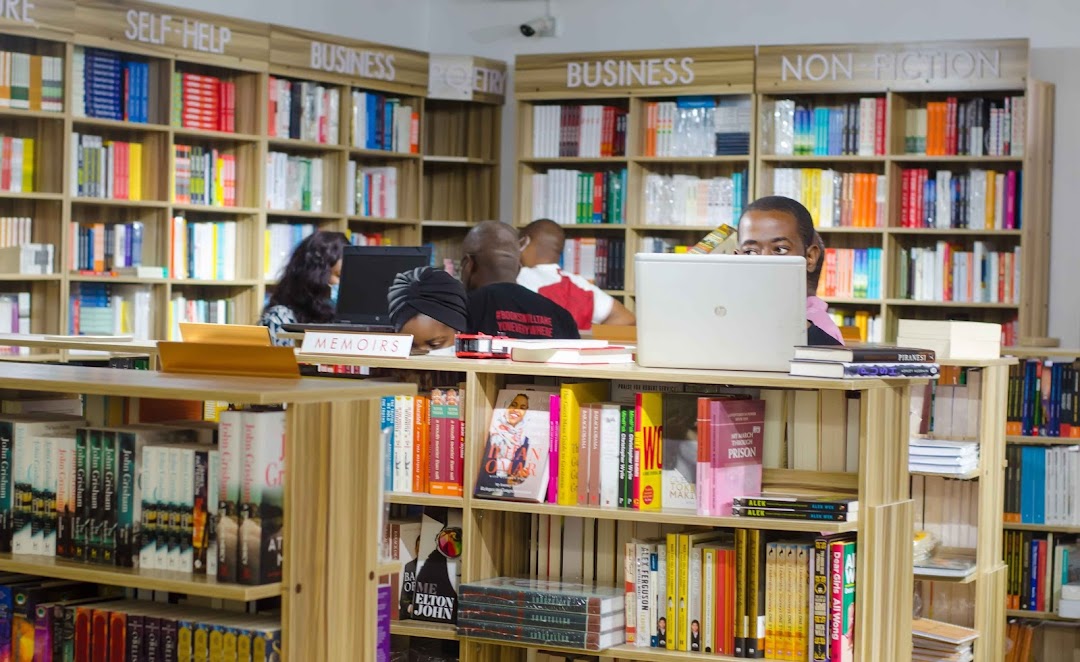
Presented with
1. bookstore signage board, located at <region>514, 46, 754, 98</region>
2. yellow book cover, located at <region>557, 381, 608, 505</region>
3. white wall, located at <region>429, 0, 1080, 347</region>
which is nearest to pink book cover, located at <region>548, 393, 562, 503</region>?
yellow book cover, located at <region>557, 381, 608, 505</region>

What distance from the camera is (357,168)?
8.04 m

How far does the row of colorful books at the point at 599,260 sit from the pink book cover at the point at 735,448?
4.27 m

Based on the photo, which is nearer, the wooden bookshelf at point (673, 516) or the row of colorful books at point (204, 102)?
the wooden bookshelf at point (673, 516)

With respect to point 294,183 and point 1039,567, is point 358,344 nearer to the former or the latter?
point 1039,567

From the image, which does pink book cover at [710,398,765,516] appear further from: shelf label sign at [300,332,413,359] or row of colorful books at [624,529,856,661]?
shelf label sign at [300,332,413,359]

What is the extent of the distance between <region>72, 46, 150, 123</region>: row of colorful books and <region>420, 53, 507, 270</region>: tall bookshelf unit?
1.94 meters

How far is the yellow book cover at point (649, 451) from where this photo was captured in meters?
3.66

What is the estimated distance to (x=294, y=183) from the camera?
7566 mm

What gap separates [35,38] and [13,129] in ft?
1.40

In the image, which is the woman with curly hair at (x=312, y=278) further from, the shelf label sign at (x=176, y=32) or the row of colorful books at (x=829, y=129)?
the row of colorful books at (x=829, y=129)

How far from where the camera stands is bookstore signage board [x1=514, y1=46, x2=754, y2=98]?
7508mm

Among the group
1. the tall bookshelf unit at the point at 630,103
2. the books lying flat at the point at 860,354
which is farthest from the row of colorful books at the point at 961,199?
the books lying flat at the point at 860,354

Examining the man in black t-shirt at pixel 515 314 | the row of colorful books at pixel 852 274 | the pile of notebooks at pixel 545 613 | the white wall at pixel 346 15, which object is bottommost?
the pile of notebooks at pixel 545 613

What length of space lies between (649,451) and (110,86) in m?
4.03
